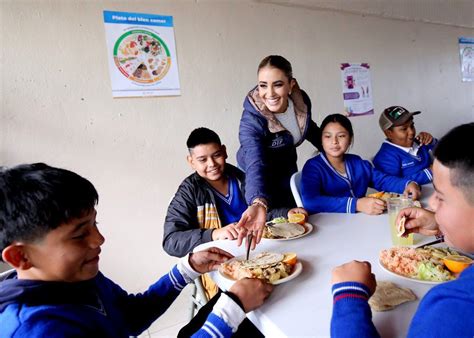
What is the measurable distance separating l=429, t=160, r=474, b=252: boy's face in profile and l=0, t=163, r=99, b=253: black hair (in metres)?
0.71

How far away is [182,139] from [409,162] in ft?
5.18

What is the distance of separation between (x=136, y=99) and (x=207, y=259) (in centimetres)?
136

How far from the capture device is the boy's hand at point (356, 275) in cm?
67

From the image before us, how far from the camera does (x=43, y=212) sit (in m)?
0.58

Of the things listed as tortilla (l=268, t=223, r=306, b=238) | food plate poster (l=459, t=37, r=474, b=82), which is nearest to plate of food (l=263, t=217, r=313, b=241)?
Result: tortilla (l=268, t=223, r=306, b=238)

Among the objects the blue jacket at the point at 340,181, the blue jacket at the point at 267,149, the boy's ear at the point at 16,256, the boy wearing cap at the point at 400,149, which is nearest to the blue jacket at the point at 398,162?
the boy wearing cap at the point at 400,149

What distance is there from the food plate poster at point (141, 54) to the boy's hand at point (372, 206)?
4.52 feet

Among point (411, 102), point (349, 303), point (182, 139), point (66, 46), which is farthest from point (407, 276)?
point (411, 102)

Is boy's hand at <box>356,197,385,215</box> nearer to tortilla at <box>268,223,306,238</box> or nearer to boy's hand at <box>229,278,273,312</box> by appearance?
tortilla at <box>268,223,306,238</box>

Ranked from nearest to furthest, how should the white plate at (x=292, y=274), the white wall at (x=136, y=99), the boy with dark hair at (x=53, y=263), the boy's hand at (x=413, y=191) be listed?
1. the boy with dark hair at (x=53, y=263)
2. the white plate at (x=292, y=274)
3. the boy's hand at (x=413, y=191)
4. the white wall at (x=136, y=99)

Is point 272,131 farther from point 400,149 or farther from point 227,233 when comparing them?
point 400,149

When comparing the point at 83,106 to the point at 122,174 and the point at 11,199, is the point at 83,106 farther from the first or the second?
the point at 11,199

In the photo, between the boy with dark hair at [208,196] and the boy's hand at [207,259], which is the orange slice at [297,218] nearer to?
the boy with dark hair at [208,196]

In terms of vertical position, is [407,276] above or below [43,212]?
below
